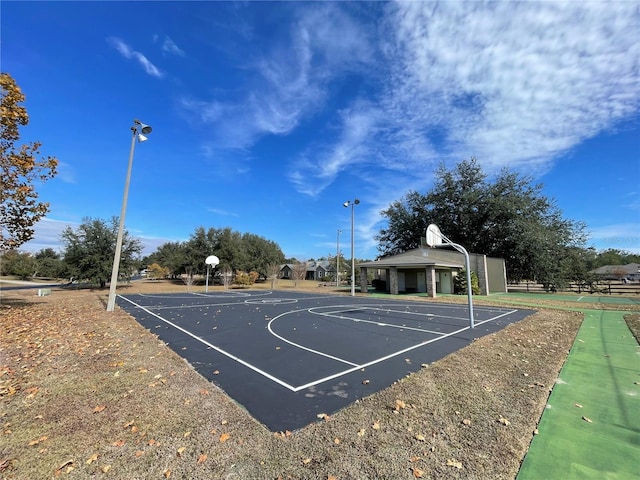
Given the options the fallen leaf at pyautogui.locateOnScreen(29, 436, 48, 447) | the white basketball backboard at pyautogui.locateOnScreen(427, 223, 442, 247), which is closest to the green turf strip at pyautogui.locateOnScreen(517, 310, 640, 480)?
the fallen leaf at pyautogui.locateOnScreen(29, 436, 48, 447)

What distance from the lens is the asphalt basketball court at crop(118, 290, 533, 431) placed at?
4070 mm

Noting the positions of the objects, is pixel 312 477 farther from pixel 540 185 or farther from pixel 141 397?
pixel 540 185

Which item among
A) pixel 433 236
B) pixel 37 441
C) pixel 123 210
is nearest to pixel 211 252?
pixel 123 210

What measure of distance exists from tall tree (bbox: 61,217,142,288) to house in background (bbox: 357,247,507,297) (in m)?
23.4

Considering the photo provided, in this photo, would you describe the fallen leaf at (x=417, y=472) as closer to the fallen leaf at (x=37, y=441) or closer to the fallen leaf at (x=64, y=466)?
the fallen leaf at (x=64, y=466)

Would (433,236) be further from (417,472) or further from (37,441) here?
(37,441)

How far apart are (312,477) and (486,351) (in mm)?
5430

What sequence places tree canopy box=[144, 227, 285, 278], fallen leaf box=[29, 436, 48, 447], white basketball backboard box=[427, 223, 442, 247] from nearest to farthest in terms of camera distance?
1. fallen leaf box=[29, 436, 48, 447]
2. white basketball backboard box=[427, 223, 442, 247]
3. tree canopy box=[144, 227, 285, 278]

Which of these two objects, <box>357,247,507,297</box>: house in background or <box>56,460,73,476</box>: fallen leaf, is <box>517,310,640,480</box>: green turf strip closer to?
<box>56,460,73,476</box>: fallen leaf

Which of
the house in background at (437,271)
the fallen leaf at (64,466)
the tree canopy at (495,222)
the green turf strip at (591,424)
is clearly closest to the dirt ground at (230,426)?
the fallen leaf at (64,466)

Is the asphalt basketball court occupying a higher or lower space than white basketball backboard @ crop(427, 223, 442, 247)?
lower

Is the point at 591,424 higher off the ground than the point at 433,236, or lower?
lower

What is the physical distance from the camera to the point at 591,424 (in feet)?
11.2

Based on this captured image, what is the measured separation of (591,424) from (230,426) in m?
4.34
